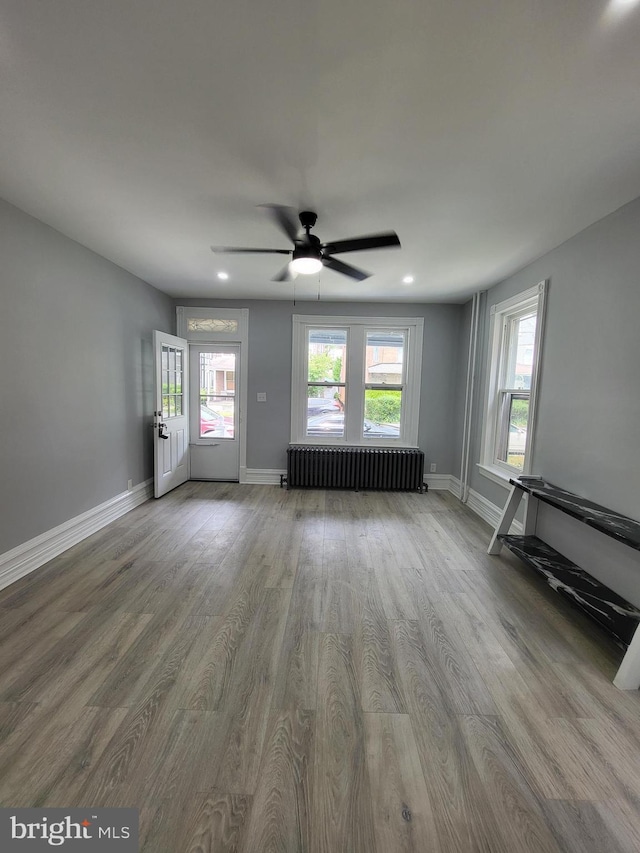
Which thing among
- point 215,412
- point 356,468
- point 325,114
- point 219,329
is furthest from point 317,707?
point 219,329

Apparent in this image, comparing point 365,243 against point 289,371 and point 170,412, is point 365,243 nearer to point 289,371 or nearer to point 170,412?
point 289,371

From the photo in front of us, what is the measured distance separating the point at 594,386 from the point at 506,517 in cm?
125

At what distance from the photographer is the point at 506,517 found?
3.03 m

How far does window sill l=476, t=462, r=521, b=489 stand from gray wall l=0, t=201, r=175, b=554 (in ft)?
13.2

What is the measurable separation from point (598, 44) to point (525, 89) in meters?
0.23

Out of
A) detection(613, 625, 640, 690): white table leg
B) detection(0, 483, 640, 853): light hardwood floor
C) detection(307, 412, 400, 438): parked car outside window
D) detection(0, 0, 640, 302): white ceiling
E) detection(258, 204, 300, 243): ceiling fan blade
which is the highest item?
detection(0, 0, 640, 302): white ceiling

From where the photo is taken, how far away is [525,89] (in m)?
1.39

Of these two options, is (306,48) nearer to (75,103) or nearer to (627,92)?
(75,103)

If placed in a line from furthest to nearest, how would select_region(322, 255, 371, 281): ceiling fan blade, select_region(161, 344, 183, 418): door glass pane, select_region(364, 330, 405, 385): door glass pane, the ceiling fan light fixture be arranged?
Result: select_region(364, 330, 405, 385): door glass pane → select_region(161, 344, 183, 418): door glass pane → select_region(322, 255, 371, 281): ceiling fan blade → the ceiling fan light fixture

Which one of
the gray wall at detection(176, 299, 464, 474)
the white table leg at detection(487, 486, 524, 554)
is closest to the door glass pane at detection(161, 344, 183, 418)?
the gray wall at detection(176, 299, 464, 474)

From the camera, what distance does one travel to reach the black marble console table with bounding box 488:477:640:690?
5.74 feet

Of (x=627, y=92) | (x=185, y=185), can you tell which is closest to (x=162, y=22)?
(x=185, y=185)

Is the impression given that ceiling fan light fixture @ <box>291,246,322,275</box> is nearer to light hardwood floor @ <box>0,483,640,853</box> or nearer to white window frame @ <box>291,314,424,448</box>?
light hardwood floor @ <box>0,483,640,853</box>

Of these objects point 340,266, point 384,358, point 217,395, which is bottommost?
point 217,395
